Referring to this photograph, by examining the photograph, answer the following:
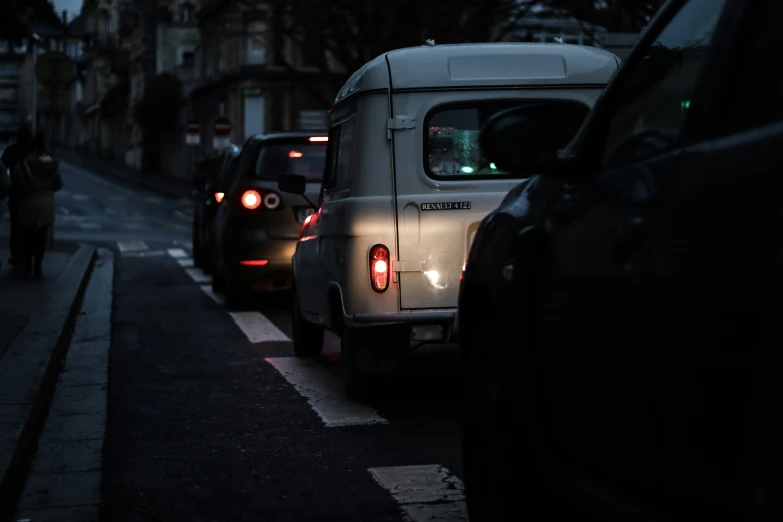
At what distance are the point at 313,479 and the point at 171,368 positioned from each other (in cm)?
404

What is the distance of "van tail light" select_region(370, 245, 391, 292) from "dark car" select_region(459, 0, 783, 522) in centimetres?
281

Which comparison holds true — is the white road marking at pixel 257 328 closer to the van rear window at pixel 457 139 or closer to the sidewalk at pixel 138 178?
the van rear window at pixel 457 139

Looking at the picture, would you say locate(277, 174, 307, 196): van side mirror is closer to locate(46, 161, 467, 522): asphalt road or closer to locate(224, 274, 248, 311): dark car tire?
locate(46, 161, 467, 522): asphalt road

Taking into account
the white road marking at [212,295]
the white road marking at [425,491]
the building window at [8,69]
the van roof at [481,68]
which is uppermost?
the building window at [8,69]

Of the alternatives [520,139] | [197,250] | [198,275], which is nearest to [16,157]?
[198,275]

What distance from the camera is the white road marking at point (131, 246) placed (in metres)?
26.8

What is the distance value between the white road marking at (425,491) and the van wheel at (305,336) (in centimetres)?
395

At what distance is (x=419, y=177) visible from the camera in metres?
7.68

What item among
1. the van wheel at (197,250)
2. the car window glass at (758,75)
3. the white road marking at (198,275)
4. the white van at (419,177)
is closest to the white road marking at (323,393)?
the white van at (419,177)

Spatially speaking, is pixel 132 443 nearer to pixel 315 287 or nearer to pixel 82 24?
pixel 315 287

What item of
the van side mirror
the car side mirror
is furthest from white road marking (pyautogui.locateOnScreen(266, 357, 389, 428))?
the car side mirror

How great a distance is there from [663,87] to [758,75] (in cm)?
66

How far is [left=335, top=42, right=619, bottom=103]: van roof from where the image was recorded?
7.76 meters

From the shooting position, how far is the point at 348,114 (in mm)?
8211
